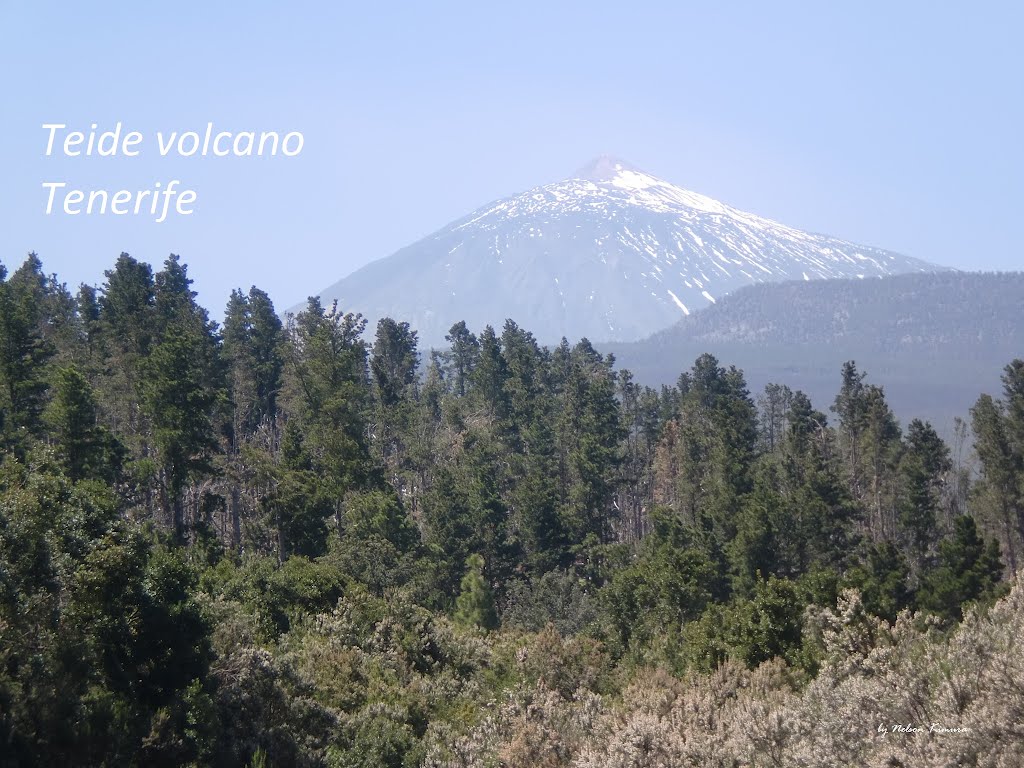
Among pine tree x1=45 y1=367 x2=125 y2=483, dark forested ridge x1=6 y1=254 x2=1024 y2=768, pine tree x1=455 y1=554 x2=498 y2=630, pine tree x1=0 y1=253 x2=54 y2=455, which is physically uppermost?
pine tree x1=0 y1=253 x2=54 y2=455

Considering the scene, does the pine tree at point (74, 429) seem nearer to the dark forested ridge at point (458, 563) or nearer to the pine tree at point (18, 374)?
the dark forested ridge at point (458, 563)

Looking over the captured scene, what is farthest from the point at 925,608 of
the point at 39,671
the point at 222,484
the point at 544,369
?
the point at 544,369

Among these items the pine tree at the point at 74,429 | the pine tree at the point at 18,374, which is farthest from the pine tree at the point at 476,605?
the pine tree at the point at 18,374

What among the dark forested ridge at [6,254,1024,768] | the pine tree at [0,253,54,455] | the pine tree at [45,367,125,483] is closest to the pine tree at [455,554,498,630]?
the dark forested ridge at [6,254,1024,768]

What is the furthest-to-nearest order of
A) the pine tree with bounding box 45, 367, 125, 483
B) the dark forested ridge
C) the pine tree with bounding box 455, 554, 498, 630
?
the pine tree with bounding box 455, 554, 498, 630 → the pine tree with bounding box 45, 367, 125, 483 → the dark forested ridge

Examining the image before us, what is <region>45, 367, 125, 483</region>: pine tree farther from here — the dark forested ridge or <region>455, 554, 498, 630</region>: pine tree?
<region>455, 554, 498, 630</region>: pine tree

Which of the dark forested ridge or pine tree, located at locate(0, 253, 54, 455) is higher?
pine tree, located at locate(0, 253, 54, 455)

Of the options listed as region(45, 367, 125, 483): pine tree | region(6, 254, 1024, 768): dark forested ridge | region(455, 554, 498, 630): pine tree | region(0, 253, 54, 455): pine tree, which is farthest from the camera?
region(455, 554, 498, 630): pine tree

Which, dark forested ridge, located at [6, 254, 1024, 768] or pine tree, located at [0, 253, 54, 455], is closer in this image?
dark forested ridge, located at [6, 254, 1024, 768]

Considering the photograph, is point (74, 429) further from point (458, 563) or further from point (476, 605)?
point (458, 563)

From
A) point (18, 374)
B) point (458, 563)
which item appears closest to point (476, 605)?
point (458, 563)
